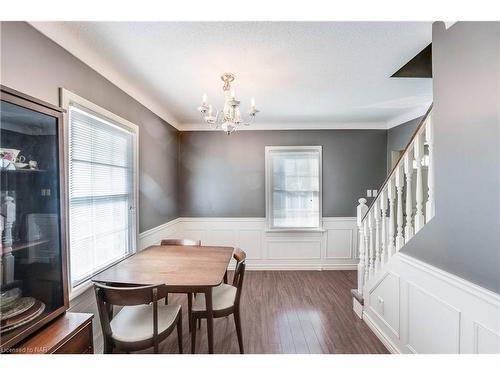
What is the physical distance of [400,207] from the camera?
6.16ft

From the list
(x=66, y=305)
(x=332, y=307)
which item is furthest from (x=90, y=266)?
(x=332, y=307)

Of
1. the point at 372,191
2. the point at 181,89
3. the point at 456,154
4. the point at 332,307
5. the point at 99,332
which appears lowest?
the point at 332,307

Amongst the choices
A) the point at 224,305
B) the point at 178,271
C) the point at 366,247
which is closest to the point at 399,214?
the point at 366,247

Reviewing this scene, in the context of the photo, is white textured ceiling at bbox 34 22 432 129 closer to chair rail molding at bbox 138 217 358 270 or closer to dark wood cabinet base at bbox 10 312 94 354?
dark wood cabinet base at bbox 10 312 94 354

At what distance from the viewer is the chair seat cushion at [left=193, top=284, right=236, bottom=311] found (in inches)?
75.3

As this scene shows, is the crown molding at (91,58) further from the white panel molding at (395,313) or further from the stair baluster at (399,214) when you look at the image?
the white panel molding at (395,313)

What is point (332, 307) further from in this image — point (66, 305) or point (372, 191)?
point (66, 305)

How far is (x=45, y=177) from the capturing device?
1110 millimetres

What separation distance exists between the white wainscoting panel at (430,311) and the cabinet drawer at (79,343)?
1.99 m

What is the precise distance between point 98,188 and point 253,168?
99.9 inches

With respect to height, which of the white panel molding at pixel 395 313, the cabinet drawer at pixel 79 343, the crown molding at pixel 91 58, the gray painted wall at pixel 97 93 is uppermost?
the crown molding at pixel 91 58

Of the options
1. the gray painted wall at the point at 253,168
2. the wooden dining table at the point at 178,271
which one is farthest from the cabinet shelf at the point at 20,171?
the gray painted wall at the point at 253,168

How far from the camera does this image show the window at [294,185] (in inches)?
160
